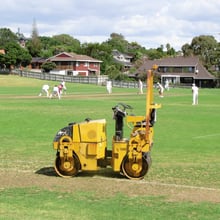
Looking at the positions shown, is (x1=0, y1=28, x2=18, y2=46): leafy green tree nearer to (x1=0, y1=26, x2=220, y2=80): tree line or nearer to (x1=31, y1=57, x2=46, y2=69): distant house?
(x1=0, y1=26, x2=220, y2=80): tree line

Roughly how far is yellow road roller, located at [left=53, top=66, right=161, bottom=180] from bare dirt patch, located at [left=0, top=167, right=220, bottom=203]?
0.84 ft

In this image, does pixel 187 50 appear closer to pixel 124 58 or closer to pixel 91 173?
pixel 124 58

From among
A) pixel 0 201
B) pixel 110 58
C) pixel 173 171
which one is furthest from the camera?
pixel 110 58

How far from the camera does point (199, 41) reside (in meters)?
137

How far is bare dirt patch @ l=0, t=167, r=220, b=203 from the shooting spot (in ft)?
29.1

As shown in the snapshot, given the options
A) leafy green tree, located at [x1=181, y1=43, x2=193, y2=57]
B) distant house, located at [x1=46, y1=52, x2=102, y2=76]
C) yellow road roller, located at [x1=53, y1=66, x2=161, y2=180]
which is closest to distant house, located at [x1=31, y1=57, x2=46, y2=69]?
distant house, located at [x1=46, y1=52, x2=102, y2=76]

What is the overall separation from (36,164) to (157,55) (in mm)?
140380

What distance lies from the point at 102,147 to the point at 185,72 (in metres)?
107

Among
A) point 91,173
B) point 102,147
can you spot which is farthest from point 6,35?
point 102,147

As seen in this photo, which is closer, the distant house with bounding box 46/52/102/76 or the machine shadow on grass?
the machine shadow on grass

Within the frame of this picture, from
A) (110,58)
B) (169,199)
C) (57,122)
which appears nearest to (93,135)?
(169,199)

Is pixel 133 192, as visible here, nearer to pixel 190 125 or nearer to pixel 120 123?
pixel 120 123

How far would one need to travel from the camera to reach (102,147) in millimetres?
10273

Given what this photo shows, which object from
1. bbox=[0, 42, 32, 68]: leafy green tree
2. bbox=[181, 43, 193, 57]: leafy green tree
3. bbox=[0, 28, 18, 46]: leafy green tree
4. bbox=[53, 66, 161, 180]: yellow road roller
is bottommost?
bbox=[53, 66, 161, 180]: yellow road roller
